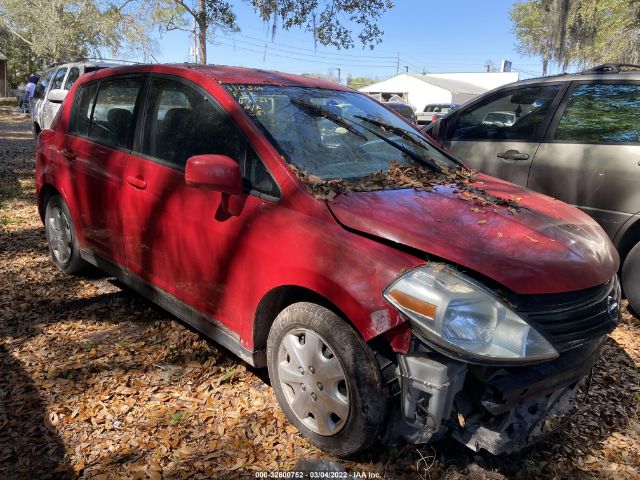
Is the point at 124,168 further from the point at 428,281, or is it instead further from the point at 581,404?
the point at 581,404

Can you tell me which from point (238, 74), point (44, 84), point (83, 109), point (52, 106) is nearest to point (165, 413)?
point (238, 74)

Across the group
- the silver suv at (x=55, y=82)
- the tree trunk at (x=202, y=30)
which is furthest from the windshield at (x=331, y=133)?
the tree trunk at (x=202, y=30)

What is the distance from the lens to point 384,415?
89.8 inches

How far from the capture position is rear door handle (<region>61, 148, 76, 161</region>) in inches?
162

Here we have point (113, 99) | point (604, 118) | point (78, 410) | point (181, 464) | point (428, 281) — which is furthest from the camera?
point (604, 118)

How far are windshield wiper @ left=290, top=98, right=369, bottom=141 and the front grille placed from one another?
157 centimetres

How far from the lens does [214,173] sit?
2.59 m

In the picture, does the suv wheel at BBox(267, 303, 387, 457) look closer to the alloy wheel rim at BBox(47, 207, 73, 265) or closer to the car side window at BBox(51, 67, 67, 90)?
the alloy wheel rim at BBox(47, 207, 73, 265)

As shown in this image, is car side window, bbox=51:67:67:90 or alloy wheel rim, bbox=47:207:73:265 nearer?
alloy wheel rim, bbox=47:207:73:265

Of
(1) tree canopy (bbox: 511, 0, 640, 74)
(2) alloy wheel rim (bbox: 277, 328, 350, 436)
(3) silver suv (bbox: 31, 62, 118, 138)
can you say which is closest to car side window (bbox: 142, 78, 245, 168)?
(2) alloy wheel rim (bbox: 277, 328, 350, 436)

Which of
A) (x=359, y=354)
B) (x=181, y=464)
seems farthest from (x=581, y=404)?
(x=181, y=464)

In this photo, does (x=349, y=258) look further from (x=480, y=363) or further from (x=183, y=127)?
(x=183, y=127)

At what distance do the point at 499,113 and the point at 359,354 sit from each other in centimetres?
381

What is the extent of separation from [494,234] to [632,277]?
244 centimetres
